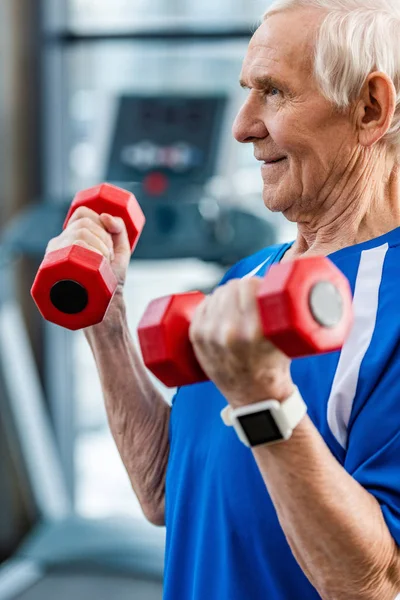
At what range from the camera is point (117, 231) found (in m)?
1.29

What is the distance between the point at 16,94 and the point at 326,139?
10.1 ft

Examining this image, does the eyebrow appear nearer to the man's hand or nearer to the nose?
the nose

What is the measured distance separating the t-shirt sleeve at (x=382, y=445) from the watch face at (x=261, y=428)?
15cm

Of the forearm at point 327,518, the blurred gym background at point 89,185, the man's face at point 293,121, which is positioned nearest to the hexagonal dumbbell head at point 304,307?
the forearm at point 327,518

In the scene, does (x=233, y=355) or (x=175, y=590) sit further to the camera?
(x=175, y=590)

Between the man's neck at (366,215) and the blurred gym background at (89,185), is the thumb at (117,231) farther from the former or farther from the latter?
the blurred gym background at (89,185)

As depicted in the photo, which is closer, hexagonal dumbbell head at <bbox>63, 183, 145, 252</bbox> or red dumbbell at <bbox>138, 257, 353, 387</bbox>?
red dumbbell at <bbox>138, 257, 353, 387</bbox>

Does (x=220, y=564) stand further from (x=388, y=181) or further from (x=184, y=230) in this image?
(x=184, y=230)

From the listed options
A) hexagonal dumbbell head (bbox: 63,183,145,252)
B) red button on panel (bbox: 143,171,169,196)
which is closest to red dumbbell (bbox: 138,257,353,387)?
hexagonal dumbbell head (bbox: 63,183,145,252)

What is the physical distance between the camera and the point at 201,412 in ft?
3.63

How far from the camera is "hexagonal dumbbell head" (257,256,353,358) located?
2.28 feet

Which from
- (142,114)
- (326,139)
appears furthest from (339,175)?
(142,114)

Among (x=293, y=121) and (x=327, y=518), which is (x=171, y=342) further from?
(x=293, y=121)

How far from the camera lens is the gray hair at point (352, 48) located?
0.99m
